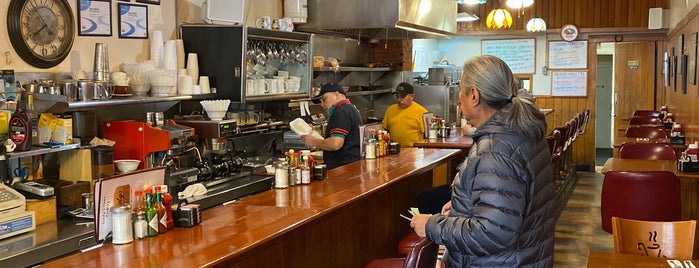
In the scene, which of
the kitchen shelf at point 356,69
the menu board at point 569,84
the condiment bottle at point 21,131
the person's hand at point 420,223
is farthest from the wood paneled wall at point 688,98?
the condiment bottle at point 21,131

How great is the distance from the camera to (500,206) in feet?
7.50

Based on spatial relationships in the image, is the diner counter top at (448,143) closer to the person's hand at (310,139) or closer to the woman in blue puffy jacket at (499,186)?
the person's hand at (310,139)

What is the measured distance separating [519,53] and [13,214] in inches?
434

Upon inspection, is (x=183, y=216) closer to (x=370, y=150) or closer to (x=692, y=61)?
(x=370, y=150)

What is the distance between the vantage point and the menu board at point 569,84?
1264cm

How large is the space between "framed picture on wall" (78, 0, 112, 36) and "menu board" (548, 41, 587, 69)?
980cm

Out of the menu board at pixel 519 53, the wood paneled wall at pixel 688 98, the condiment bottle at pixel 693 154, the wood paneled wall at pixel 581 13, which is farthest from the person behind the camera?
the menu board at pixel 519 53

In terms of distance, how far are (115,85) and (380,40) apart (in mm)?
5225

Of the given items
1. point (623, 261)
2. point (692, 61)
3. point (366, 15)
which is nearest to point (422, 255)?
point (623, 261)

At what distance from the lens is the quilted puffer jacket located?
230 cm

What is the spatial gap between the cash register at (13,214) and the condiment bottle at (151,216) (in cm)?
76

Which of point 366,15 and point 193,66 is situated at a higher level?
point 366,15

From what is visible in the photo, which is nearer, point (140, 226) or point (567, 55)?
point (140, 226)

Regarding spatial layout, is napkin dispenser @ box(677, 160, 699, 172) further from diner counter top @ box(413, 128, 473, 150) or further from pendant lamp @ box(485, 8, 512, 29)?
pendant lamp @ box(485, 8, 512, 29)
